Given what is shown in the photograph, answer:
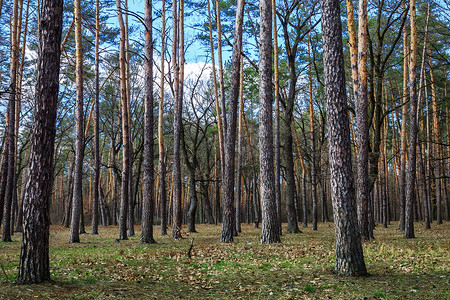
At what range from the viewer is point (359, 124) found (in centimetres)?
1212

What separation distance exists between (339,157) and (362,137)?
20.7 ft

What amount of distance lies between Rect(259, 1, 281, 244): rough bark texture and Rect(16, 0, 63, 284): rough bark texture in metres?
7.22

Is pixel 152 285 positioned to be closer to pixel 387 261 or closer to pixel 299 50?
pixel 387 261

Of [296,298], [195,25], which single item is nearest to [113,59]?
[195,25]

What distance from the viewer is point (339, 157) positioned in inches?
250

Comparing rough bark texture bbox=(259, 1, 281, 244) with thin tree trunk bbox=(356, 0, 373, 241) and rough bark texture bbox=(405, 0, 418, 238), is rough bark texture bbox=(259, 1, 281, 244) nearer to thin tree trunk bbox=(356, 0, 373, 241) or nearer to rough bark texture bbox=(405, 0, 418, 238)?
thin tree trunk bbox=(356, 0, 373, 241)

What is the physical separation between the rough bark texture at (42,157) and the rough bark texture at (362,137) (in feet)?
31.8

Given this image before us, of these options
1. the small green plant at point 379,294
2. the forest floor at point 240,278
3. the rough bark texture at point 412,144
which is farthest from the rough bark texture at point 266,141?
the small green plant at point 379,294

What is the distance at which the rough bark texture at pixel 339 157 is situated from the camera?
20.4 feet

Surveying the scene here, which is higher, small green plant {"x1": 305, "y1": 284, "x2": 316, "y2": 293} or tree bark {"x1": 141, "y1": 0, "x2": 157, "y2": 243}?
tree bark {"x1": 141, "y1": 0, "x2": 157, "y2": 243}

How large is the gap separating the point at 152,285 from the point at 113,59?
21684mm

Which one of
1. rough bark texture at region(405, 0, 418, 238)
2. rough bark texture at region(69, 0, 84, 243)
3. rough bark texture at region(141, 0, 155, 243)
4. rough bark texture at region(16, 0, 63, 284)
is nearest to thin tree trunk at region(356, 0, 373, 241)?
rough bark texture at region(405, 0, 418, 238)

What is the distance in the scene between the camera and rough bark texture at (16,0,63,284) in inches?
217

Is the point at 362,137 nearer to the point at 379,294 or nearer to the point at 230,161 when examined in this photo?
the point at 230,161
